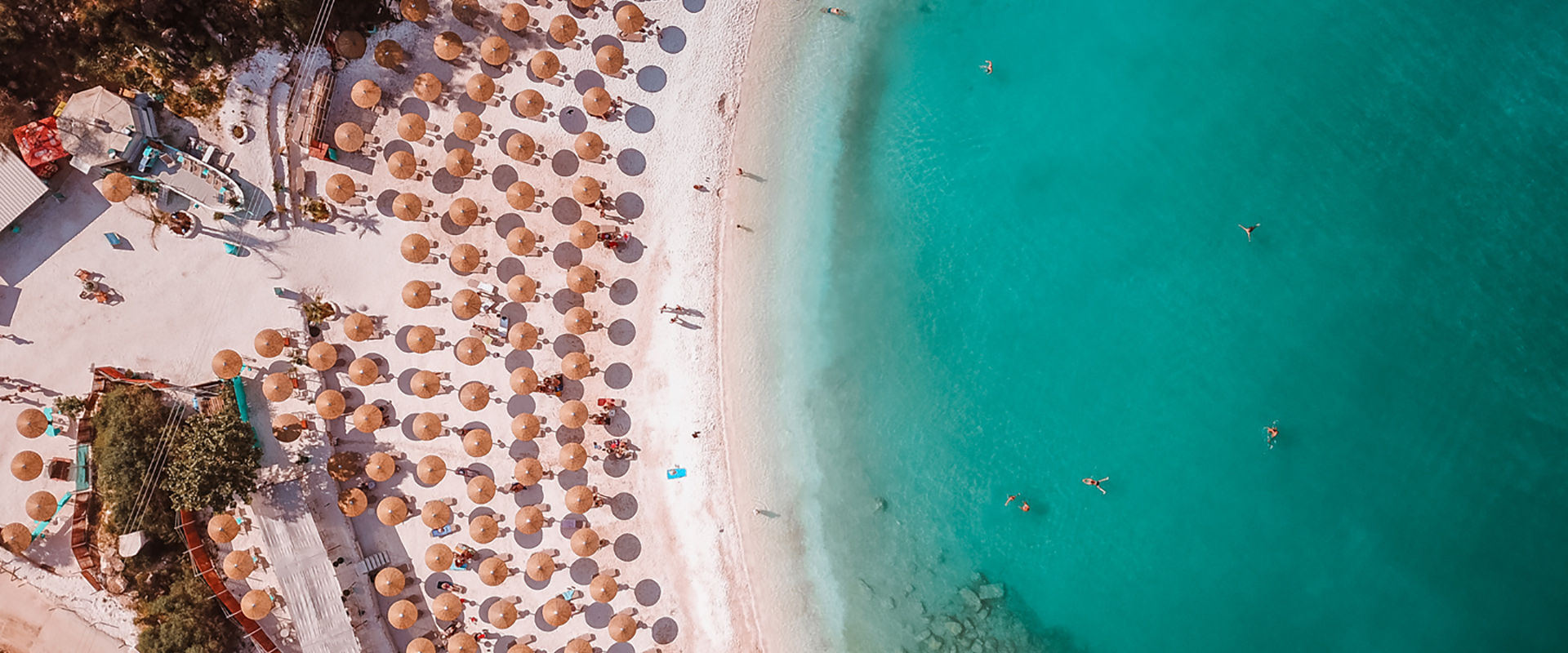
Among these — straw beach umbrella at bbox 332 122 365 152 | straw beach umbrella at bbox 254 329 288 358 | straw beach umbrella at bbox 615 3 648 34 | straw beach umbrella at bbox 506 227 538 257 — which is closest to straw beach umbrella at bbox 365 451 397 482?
straw beach umbrella at bbox 254 329 288 358

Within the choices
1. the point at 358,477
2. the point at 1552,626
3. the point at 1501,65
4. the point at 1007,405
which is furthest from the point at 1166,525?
the point at 358,477

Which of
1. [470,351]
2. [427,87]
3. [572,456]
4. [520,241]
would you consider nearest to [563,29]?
[427,87]

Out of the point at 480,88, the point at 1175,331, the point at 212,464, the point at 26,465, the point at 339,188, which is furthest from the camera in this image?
the point at 1175,331

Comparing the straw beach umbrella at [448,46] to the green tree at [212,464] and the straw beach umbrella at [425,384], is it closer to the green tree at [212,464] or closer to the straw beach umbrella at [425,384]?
the straw beach umbrella at [425,384]

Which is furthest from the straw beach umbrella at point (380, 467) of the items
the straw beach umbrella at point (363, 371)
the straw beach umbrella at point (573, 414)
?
the straw beach umbrella at point (573, 414)

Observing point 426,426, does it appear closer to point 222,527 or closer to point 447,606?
point 447,606

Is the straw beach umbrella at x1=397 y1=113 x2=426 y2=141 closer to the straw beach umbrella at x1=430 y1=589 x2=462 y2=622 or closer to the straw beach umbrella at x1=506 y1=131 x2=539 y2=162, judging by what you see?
the straw beach umbrella at x1=506 y1=131 x2=539 y2=162
